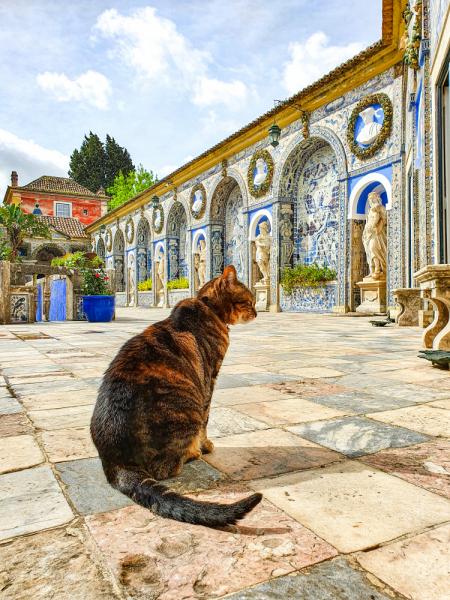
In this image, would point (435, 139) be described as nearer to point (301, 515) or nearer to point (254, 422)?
point (254, 422)

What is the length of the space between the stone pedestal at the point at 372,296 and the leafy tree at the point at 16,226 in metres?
28.0

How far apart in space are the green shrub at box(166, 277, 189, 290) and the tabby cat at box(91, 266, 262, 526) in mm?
19462

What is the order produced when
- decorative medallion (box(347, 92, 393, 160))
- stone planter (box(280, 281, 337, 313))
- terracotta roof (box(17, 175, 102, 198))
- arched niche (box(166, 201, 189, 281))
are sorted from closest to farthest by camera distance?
1. decorative medallion (box(347, 92, 393, 160))
2. stone planter (box(280, 281, 337, 313))
3. arched niche (box(166, 201, 189, 281))
4. terracotta roof (box(17, 175, 102, 198))

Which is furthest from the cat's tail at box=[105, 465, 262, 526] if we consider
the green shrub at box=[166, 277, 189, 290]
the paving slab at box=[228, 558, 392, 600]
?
the green shrub at box=[166, 277, 189, 290]

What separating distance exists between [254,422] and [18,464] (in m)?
1.13

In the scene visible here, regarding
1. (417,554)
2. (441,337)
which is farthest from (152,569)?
(441,337)

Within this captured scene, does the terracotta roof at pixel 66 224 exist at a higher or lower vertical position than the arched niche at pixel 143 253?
higher

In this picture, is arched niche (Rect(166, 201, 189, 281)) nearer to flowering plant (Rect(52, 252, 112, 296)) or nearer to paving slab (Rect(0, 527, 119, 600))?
flowering plant (Rect(52, 252, 112, 296))

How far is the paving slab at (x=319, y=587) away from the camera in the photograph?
0.96m

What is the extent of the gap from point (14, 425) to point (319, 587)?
6.02ft

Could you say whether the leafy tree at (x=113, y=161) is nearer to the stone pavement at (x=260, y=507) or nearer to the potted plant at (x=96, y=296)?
the potted plant at (x=96, y=296)

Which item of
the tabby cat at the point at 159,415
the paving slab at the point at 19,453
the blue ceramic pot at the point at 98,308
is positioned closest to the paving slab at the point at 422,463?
the tabby cat at the point at 159,415

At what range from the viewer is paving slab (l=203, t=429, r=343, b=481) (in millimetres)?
1683

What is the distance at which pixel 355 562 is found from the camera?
3.58ft
